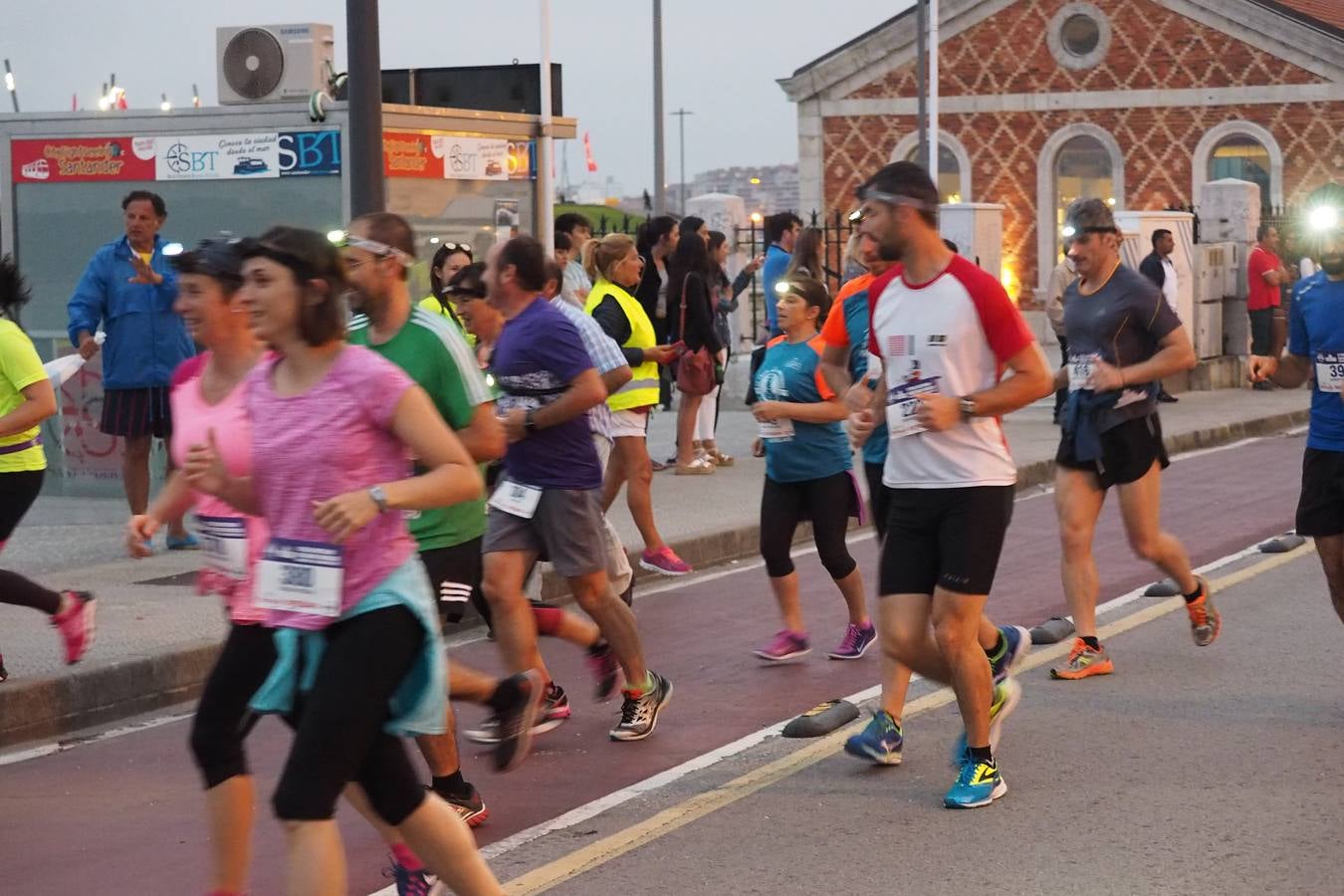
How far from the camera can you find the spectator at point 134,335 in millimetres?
12008

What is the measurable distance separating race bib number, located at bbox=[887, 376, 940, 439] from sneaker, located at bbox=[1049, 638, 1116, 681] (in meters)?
2.42

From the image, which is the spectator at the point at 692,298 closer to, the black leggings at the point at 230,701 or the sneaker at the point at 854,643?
the sneaker at the point at 854,643

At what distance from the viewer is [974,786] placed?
663 centimetres

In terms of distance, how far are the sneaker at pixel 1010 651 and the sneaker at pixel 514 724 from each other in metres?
1.91

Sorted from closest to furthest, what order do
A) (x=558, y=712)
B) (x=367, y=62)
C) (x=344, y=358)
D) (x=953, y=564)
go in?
1. (x=344, y=358)
2. (x=953, y=564)
3. (x=558, y=712)
4. (x=367, y=62)

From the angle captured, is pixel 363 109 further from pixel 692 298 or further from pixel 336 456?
pixel 336 456

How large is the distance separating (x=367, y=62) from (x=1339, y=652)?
5.94 meters

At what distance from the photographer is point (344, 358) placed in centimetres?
475

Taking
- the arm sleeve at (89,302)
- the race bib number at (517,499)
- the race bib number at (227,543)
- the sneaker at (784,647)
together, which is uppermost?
the arm sleeve at (89,302)

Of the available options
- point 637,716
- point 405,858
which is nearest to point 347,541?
point 405,858

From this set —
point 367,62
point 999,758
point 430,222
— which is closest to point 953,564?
point 999,758

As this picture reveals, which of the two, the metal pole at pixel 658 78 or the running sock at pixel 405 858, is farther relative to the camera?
the metal pole at pixel 658 78

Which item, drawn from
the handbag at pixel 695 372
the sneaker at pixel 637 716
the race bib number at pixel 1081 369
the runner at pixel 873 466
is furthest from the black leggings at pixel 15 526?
the handbag at pixel 695 372

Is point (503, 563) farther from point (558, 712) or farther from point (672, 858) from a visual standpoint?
point (672, 858)
